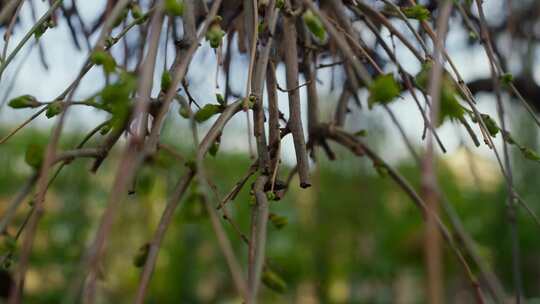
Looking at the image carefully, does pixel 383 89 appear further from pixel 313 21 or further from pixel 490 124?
pixel 490 124

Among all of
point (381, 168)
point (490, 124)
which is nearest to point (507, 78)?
point (490, 124)

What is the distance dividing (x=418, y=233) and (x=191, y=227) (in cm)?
130

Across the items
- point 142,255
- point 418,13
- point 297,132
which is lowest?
point 142,255

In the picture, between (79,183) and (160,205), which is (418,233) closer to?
(160,205)

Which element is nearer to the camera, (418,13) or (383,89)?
(383,89)

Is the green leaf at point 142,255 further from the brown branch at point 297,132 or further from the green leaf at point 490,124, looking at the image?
the green leaf at point 490,124

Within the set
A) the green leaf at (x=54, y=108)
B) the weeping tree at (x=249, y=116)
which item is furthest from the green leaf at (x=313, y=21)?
the green leaf at (x=54, y=108)

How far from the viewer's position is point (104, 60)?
46 cm

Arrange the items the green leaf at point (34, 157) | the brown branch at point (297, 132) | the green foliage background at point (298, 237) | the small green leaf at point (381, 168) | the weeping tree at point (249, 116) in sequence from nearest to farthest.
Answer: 1. the weeping tree at point (249, 116)
2. the green leaf at point (34, 157)
3. the brown branch at point (297, 132)
4. the small green leaf at point (381, 168)
5. the green foliage background at point (298, 237)

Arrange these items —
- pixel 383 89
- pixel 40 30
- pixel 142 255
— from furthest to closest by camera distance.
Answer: pixel 40 30, pixel 142 255, pixel 383 89

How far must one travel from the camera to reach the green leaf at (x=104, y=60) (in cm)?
45

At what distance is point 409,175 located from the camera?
3.38 metres

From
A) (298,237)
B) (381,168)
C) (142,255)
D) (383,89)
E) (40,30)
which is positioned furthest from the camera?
(298,237)

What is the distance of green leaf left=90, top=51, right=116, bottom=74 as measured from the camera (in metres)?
0.45
